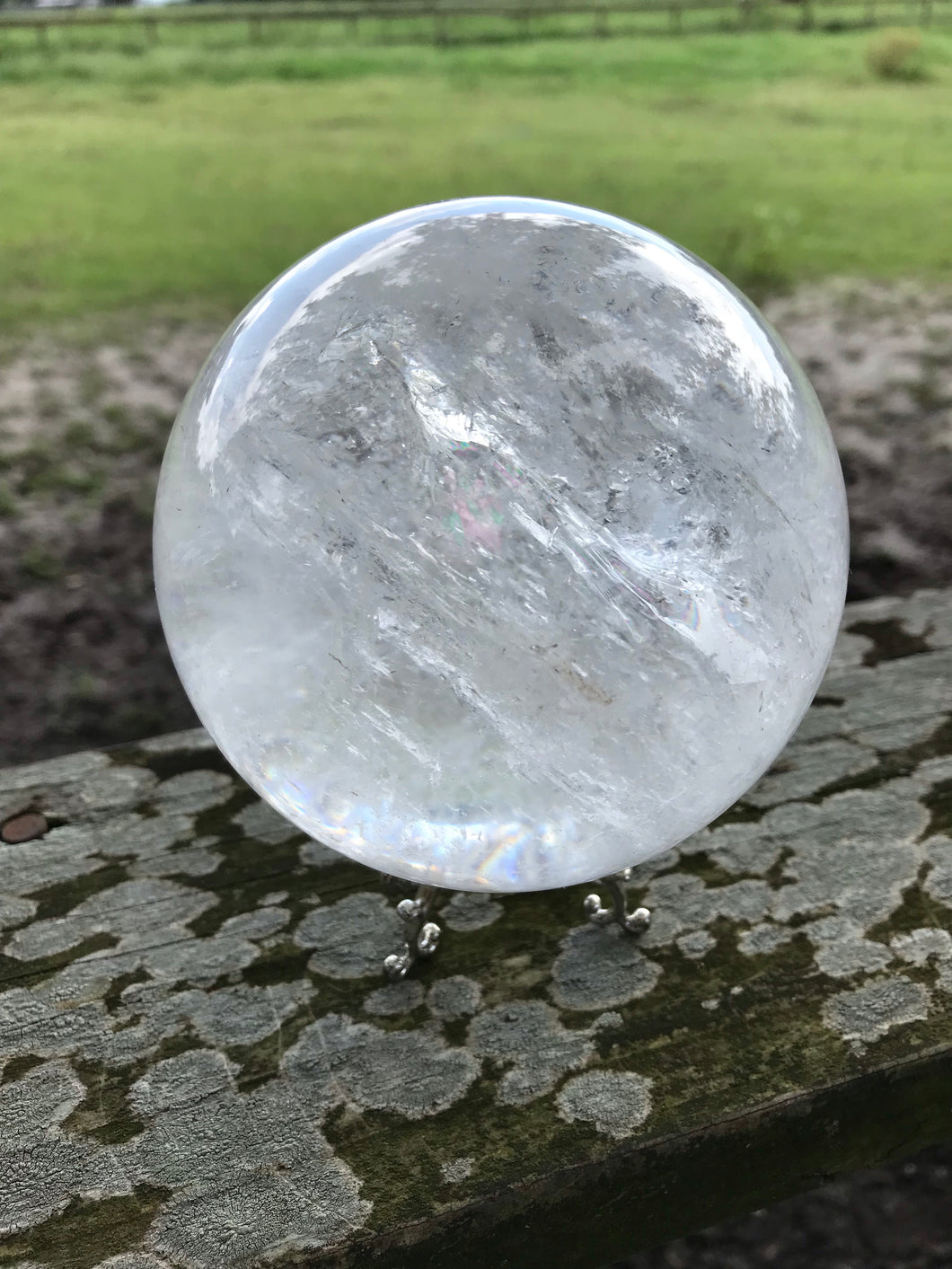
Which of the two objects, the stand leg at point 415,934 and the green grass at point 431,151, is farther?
the green grass at point 431,151

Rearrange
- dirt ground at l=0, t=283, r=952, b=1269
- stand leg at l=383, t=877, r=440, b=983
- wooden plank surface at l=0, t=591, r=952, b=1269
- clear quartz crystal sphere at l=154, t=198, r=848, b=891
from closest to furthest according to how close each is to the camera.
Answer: clear quartz crystal sphere at l=154, t=198, r=848, b=891
wooden plank surface at l=0, t=591, r=952, b=1269
stand leg at l=383, t=877, r=440, b=983
dirt ground at l=0, t=283, r=952, b=1269

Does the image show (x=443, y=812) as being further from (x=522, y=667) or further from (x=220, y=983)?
(x=220, y=983)

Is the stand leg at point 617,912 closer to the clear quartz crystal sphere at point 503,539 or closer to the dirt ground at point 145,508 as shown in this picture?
the clear quartz crystal sphere at point 503,539

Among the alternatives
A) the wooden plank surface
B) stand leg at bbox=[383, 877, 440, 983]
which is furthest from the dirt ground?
stand leg at bbox=[383, 877, 440, 983]

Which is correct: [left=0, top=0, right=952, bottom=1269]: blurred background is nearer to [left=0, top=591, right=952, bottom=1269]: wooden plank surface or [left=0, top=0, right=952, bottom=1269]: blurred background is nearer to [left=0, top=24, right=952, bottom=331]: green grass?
[left=0, top=24, right=952, bottom=331]: green grass

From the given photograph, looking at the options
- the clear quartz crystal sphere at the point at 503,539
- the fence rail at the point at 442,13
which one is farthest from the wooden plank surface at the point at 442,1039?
the fence rail at the point at 442,13

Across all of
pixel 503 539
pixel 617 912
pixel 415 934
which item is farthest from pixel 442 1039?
pixel 503 539

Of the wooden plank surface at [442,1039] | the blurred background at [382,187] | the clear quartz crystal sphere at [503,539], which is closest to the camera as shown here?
the clear quartz crystal sphere at [503,539]
